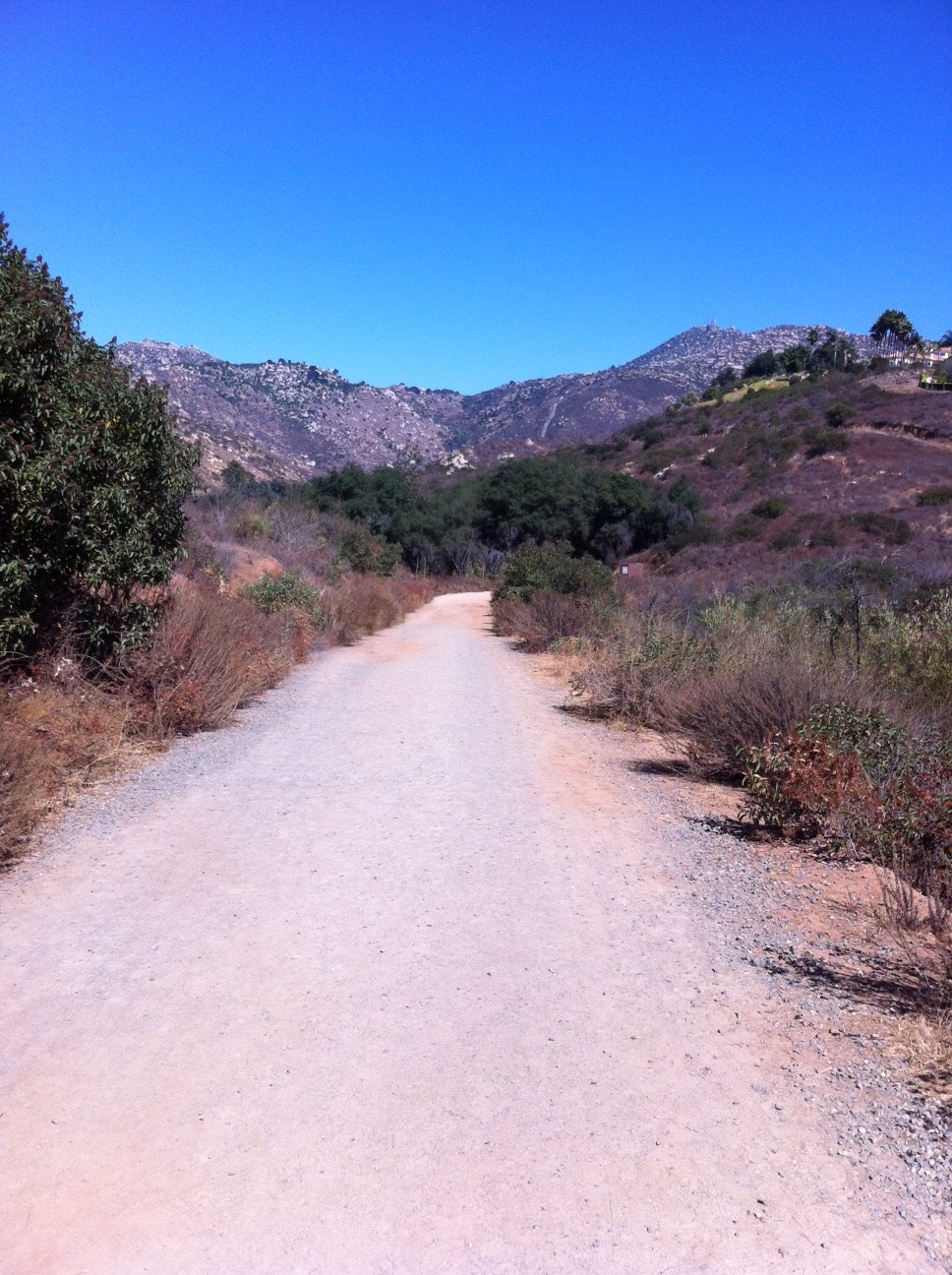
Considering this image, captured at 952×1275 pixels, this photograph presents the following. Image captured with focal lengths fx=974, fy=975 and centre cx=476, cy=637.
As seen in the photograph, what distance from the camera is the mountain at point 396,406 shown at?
8325 cm

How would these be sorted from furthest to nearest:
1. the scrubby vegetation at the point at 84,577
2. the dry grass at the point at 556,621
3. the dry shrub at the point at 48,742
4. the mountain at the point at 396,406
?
1. the mountain at the point at 396,406
2. the dry grass at the point at 556,621
3. the scrubby vegetation at the point at 84,577
4. the dry shrub at the point at 48,742

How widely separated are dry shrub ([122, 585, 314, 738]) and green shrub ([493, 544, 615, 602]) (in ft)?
35.2

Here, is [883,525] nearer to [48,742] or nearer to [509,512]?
[509,512]

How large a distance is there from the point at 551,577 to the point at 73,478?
16199 millimetres

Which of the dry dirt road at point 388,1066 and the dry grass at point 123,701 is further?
the dry grass at point 123,701

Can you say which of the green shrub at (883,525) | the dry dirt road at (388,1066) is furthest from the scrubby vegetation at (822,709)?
the green shrub at (883,525)

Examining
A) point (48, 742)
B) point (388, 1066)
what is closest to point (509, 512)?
point (48, 742)

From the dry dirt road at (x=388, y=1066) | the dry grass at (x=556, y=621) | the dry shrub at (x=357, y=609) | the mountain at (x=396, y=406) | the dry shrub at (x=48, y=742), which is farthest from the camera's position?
the mountain at (x=396, y=406)

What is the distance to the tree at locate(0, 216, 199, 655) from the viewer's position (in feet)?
25.7

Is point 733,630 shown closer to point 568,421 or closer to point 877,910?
point 877,910

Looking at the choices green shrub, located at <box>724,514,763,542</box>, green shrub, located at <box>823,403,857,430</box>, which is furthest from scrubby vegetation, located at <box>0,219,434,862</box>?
green shrub, located at <box>823,403,857,430</box>

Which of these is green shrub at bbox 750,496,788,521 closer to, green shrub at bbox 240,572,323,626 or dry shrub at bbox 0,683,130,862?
green shrub at bbox 240,572,323,626

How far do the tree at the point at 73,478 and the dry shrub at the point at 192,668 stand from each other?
343 mm

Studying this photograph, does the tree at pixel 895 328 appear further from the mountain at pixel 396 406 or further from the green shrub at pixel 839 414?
the green shrub at pixel 839 414
